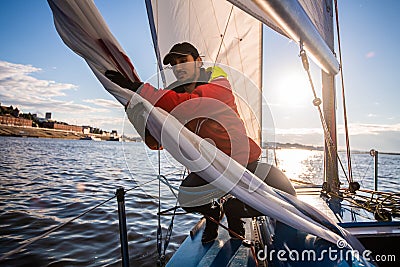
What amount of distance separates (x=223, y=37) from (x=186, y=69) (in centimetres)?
191

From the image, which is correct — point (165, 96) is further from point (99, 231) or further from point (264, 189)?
point (99, 231)

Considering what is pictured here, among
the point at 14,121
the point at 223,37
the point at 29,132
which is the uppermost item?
the point at 14,121

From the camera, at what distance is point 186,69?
6.56 ft

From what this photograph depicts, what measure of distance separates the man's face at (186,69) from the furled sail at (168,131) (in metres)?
0.61

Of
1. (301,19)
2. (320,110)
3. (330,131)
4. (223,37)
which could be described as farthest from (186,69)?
(330,131)

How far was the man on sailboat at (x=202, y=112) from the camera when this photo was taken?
1565mm

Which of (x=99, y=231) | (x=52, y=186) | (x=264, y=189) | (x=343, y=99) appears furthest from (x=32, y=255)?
A: (x=52, y=186)

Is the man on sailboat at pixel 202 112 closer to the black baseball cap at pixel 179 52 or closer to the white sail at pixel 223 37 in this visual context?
the black baseball cap at pixel 179 52

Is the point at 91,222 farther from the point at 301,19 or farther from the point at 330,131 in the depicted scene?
the point at 301,19

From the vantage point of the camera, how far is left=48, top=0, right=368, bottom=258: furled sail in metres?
1.29

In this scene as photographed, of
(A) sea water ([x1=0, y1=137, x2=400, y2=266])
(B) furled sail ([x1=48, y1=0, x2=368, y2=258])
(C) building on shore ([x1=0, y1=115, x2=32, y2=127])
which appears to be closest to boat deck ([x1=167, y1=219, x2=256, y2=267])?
(A) sea water ([x1=0, y1=137, x2=400, y2=266])

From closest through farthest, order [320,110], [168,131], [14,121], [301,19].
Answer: [168,131], [301,19], [320,110], [14,121]

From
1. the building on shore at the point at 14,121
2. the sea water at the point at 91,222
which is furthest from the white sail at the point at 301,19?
the building on shore at the point at 14,121

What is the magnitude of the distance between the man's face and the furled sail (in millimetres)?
613
